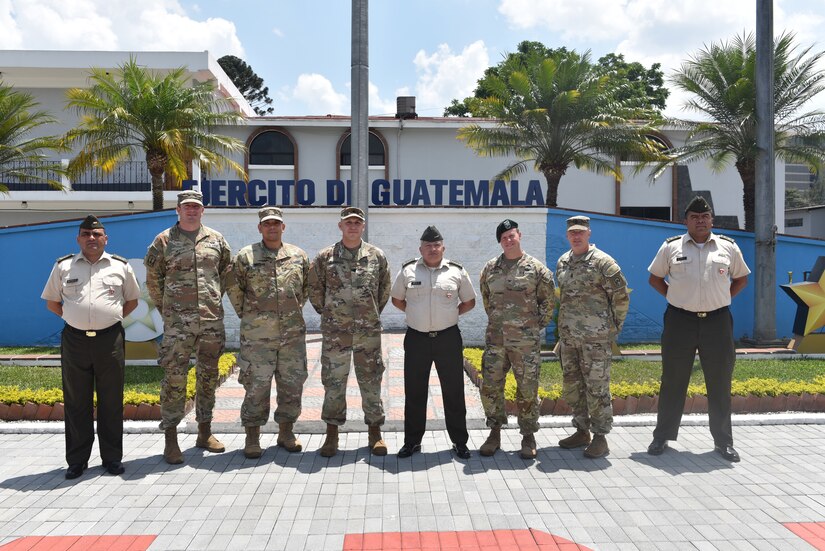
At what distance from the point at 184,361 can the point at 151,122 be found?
32.0 ft

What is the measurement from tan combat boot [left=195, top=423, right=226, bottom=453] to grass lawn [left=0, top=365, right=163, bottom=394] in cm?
168

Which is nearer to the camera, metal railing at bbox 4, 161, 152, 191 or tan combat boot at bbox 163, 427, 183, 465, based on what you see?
tan combat boot at bbox 163, 427, 183, 465

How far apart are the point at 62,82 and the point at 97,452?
19.6 meters

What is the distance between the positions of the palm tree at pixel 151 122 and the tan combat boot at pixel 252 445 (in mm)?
9556

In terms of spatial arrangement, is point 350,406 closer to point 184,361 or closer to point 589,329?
point 184,361

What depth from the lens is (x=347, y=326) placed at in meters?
5.22

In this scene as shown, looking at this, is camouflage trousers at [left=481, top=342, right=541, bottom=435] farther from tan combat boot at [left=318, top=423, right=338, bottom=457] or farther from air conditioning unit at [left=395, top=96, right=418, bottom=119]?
air conditioning unit at [left=395, top=96, right=418, bottom=119]

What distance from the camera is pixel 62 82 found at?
2061cm

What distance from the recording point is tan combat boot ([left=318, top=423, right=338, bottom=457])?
5.23 meters

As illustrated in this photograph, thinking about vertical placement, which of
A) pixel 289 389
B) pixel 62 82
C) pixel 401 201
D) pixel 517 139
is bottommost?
pixel 289 389

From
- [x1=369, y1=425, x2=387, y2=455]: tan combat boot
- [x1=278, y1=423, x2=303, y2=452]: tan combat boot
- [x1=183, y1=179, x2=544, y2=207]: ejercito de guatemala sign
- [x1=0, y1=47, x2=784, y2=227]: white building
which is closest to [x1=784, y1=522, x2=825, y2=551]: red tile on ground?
[x1=369, y1=425, x2=387, y2=455]: tan combat boot

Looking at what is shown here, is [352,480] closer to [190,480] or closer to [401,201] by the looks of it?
[190,480]

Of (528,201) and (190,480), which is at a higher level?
(528,201)

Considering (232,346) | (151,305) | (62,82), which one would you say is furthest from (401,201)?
(62,82)
